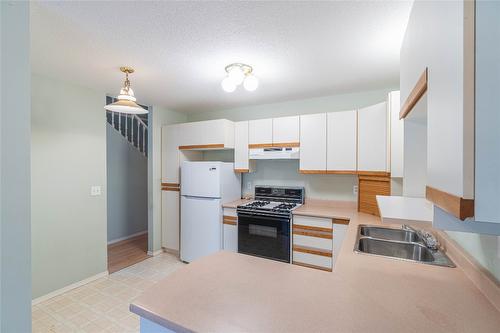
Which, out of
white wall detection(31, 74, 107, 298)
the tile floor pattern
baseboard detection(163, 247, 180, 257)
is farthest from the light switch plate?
baseboard detection(163, 247, 180, 257)

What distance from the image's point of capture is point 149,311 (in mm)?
848

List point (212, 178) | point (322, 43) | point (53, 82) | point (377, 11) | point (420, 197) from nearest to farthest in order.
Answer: point (377, 11)
point (420, 197)
point (322, 43)
point (53, 82)
point (212, 178)

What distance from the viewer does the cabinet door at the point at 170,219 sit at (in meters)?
3.59

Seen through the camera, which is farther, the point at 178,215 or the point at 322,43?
the point at 178,215

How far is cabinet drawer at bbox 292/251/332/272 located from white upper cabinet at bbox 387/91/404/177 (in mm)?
1151

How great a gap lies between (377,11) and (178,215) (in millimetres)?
3362

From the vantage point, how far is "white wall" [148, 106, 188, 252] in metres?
3.60

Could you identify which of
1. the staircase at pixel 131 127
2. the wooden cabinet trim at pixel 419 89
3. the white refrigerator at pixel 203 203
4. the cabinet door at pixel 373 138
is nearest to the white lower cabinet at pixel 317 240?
the cabinet door at pixel 373 138

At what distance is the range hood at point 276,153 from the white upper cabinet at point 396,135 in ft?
3.48

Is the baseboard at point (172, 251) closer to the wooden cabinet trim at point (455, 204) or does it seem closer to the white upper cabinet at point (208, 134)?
the white upper cabinet at point (208, 134)

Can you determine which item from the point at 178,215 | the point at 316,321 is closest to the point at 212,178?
the point at 178,215

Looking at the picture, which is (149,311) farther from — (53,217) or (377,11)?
(53,217)

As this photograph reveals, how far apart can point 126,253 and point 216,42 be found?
3.57 m

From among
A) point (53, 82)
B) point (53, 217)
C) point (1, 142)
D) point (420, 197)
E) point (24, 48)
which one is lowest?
point (53, 217)
